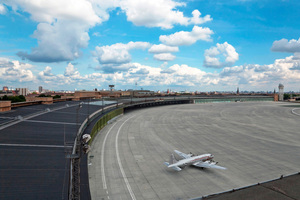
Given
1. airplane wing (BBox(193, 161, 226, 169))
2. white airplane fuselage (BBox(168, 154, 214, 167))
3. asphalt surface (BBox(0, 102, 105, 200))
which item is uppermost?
asphalt surface (BBox(0, 102, 105, 200))

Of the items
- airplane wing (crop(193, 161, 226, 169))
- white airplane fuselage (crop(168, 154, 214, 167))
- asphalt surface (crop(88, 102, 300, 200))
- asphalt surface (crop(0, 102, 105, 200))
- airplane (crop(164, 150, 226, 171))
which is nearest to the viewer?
asphalt surface (crop(0, 102, 105, 200))

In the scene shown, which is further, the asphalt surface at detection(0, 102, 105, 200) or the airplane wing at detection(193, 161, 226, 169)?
the airplane wing at detection(193, 161, 226, 169)

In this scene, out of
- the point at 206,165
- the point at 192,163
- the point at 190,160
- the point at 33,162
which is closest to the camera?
the point at 33,162

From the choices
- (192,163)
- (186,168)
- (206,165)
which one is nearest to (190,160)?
(192,163)

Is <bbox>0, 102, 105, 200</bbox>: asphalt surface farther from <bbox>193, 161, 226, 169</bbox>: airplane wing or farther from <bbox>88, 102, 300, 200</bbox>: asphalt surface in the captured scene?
<bbox>193, 161, 226, 169</bbox>: airplane wing

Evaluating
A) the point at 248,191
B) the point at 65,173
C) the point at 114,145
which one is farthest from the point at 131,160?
the point at 248,191

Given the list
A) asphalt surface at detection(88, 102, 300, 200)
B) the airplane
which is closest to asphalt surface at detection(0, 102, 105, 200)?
asphalt surface at detection(88, 102, 300, 200)

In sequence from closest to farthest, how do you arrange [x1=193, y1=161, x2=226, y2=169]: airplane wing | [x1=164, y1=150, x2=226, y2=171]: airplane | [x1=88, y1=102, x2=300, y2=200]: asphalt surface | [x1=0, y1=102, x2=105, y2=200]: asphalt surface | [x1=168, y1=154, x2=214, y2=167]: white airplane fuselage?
1. [x1=0, y1=102, x2=105, y2=200]: asphalt surface
2. [x1=88, y1=102, x2=300, y2=200]: asphalt surface
3. [x1=164, y1=150, x2=226, y2=171]: airplane
4. [x1=193, y1=161, x2=226, y2=169]: airplane wing
5. [x1=168, y1=154, x2=214, y2=167]: white airplane fuselage

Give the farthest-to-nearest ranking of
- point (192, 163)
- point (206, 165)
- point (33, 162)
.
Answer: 1. point (192, 163)
2. point (206, 165)
3. point (33, 162)

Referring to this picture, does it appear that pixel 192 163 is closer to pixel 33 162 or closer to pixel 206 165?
pixel 206 165

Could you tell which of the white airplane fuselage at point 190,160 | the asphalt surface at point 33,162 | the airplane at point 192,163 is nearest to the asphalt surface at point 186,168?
the airplane at point 192,163

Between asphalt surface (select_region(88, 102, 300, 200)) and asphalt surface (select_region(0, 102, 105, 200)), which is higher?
asphalt surface (select_region(0, 102, 105, 200))

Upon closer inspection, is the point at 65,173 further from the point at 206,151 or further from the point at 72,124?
the point at 206,151
